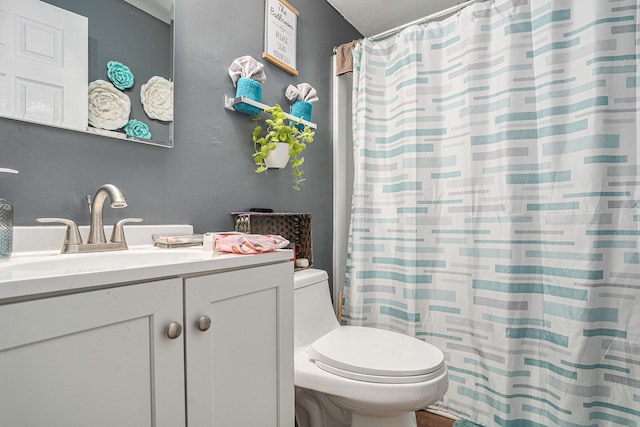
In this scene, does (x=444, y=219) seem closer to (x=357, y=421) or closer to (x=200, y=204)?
(x=357, y=421)

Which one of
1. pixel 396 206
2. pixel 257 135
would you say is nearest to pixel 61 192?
pixel 257 135

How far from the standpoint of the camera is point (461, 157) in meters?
1.49

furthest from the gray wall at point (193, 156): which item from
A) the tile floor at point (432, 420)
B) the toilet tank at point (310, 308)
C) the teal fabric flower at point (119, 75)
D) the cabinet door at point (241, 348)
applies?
the tile floor at point (432, 420)

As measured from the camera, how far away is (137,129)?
987mm

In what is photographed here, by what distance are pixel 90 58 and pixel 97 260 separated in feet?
1.86

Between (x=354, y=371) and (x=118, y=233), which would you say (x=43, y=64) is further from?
(x=354, y=371)

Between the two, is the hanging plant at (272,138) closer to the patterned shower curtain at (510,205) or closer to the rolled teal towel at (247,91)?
the rolled teal towel at (247,91)

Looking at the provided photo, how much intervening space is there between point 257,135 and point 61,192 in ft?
2.40

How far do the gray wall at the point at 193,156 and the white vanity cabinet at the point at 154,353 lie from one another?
51cm

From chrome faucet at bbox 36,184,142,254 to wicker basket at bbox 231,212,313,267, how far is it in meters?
0.42

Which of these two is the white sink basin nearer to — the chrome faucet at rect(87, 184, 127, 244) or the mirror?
the chrome faucet at rect(87, 184, 127, 244)

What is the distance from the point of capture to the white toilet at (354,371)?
0.96 m

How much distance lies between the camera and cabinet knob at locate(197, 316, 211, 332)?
2.01 ft

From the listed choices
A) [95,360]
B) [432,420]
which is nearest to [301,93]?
[95,360]
